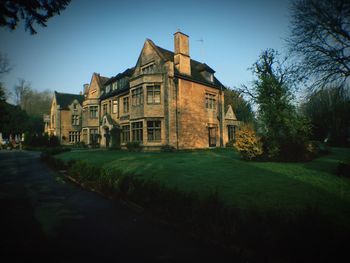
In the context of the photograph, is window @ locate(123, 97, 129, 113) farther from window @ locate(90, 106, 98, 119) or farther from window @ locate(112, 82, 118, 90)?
window @ locate(90, 106, 98, 119)

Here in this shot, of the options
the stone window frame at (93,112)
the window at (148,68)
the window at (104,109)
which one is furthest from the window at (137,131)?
the stone window frame at (93,112)

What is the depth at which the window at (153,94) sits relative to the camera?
2520 centimetres

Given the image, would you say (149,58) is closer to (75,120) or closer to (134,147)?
(134,147)

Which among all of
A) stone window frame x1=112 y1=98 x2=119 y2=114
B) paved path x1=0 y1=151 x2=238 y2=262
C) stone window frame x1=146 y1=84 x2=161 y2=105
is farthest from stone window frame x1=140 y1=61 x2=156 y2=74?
paved path x1=0 y1=151 x2=238 y2=262

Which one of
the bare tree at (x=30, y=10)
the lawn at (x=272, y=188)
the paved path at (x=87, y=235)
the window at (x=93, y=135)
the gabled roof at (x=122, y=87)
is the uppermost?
the gabled roof at (x=122, y=87)

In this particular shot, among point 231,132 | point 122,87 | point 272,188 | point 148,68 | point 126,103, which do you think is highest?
point 148,68

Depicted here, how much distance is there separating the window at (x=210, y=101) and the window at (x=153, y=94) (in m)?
7.93

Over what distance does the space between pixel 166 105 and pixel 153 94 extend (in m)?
2.29

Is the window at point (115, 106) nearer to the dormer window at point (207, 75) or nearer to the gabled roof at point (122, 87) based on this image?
the gabled roof at point (122, 87)

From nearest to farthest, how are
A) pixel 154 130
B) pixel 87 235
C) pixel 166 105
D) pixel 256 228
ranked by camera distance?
pixel 256 228, pixel 87 235, pixel 166 105, pixel 154 130

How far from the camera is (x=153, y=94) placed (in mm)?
25219

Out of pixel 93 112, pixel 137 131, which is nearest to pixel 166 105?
pixel 137 131

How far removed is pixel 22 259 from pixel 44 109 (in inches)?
3529

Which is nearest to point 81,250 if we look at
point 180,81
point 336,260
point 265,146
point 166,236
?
point 166,236
